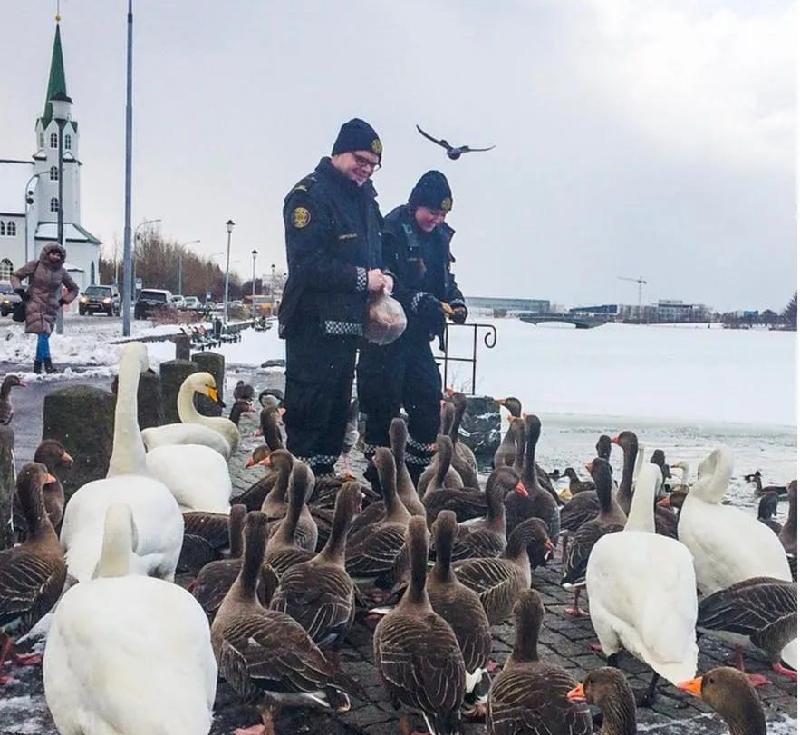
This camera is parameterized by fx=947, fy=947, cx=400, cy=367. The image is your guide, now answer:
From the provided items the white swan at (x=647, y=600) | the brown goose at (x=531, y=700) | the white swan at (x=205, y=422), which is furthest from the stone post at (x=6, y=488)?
the white swan at (x=647, y=600)

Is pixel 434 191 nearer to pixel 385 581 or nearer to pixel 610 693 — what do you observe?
pixel 385 581

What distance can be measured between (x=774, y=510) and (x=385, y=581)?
376 centimetres

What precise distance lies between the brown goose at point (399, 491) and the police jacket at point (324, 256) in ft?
2.64

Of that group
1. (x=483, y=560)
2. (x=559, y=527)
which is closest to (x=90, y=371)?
(x=559, y=527)

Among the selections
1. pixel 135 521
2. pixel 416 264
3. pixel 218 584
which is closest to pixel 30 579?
pixel 135 521

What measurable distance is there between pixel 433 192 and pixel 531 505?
2.32 meters

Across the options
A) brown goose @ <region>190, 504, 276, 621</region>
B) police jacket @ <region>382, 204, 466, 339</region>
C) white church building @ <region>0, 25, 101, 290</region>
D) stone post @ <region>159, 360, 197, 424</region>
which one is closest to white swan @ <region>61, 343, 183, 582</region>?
brown goose @ <region>190, 504, 276, 621</region>

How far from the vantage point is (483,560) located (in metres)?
4.57

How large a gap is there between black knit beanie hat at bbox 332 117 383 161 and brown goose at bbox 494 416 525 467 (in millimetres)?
2535

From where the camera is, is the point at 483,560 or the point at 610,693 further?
the point at 483,560

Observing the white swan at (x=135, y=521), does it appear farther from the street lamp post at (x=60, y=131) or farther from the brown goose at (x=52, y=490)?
the street lamp post at (x=60, y=131)

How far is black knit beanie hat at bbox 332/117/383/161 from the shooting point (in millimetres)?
5836

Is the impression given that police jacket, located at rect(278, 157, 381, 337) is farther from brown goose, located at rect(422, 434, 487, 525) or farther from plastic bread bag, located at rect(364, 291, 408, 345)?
brown goose, located at rect(422, 434, 487, 525)

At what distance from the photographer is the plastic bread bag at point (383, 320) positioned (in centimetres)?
595
